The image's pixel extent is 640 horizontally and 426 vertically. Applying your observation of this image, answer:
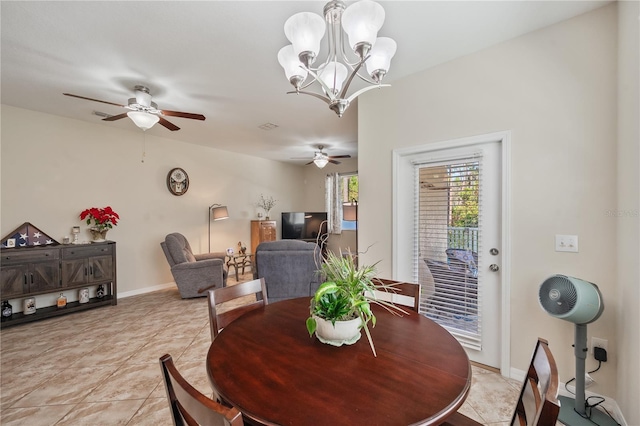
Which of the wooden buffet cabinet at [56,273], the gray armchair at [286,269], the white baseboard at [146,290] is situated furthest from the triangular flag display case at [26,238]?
the gray armchair at [286,269]

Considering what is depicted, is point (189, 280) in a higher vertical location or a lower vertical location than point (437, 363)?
lower

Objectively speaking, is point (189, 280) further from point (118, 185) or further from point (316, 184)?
point (316, 184)

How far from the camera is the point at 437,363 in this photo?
3.28 ft

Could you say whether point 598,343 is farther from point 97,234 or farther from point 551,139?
point 97,234

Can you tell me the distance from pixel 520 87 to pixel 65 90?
4.48 m

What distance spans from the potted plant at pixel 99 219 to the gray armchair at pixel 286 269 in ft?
8.03

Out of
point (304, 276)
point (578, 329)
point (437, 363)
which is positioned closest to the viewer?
point (437, 363)

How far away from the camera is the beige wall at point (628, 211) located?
1503mm

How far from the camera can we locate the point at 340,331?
1.11 meters

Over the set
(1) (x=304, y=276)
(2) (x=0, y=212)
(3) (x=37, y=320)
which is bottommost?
(3) (x=37, y=320)

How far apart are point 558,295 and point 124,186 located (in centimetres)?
551

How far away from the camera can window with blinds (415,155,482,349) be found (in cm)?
234

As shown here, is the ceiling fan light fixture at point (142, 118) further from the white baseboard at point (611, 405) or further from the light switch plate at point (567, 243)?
the white baseboard at point (611, 405)

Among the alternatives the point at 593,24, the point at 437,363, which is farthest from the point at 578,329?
the point at 593,24
